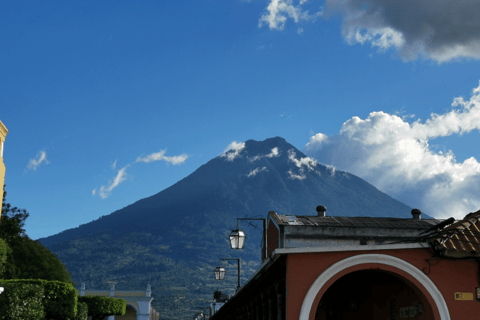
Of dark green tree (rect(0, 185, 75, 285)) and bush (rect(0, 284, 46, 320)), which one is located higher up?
dark green tree (rect(0, 185, 75, 285))

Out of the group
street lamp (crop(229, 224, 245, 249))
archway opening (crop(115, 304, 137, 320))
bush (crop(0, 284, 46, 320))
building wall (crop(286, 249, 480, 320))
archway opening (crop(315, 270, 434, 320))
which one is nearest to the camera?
building wall (crop(286, 249, 480, 320))

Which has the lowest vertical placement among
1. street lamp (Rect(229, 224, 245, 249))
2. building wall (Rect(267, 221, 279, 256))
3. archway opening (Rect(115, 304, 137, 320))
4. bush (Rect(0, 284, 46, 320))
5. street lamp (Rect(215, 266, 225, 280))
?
archway opening (Rect(115, 304, 137, 320))

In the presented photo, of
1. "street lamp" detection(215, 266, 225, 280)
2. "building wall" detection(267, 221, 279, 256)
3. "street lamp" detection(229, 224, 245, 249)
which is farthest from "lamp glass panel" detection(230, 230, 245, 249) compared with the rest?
"street lamp" detection(215, 266, 225, 280)

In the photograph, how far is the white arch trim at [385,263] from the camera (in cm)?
1175

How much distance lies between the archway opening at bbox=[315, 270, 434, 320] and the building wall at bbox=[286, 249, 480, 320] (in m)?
0.78

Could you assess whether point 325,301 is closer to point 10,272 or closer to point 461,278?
point 461,278

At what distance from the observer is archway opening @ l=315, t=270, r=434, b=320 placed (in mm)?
14117

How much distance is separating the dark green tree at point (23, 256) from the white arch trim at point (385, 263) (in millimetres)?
28914

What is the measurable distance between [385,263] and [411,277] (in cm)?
63

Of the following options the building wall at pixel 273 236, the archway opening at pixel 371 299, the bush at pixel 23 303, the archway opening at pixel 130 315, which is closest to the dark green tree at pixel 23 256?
the bush at pixel 23 303

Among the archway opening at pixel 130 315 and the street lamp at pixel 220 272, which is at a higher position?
the street lamp at pixel 220 272

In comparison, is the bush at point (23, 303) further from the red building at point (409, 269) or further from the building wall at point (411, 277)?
the building wall at point (411, 277)

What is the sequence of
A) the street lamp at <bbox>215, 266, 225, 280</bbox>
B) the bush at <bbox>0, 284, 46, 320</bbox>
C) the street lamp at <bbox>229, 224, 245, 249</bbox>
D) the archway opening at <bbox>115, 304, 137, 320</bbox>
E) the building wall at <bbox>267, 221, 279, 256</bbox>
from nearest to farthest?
the street lamp at <bbox>229, 224, 245, 249</bbox>
the bush at <bbox>0, 284, 46, 320</bbox>
the building wall at <bbox>267, 221, 279, 256</bbox>
the street lamp at <bbox>215, 266, 225, 280</bbox>
the archway opening at <bbox>115, 304, 137, 320</bbox>

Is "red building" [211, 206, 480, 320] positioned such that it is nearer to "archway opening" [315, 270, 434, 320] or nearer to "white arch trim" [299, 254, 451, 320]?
"white arch trim" [299, 254, 451, 320]
